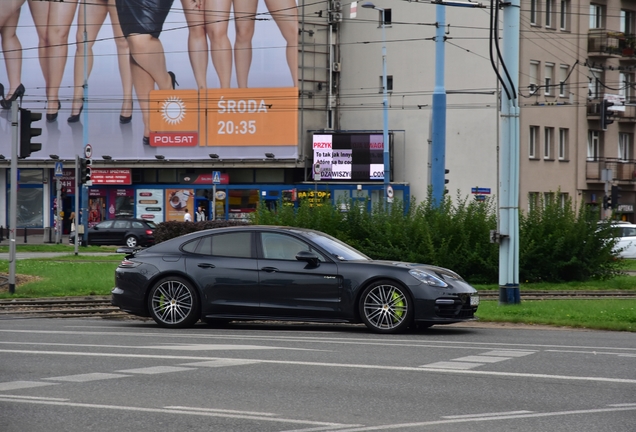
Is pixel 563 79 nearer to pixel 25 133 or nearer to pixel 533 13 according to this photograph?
pixel 533 13

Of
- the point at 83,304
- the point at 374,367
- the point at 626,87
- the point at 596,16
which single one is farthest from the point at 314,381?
the point at 626,87

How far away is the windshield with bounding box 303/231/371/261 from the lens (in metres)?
14.3

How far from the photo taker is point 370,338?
13.1 m

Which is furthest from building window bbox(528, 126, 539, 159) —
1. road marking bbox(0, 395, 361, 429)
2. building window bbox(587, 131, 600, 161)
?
road marking bbox(0, 395, 361, 429)

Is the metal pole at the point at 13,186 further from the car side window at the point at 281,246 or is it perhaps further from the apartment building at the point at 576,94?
the apartment building at the point at 576,94

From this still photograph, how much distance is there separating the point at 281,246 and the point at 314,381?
534 centimetres

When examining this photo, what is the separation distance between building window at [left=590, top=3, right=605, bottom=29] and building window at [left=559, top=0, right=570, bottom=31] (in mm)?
1789

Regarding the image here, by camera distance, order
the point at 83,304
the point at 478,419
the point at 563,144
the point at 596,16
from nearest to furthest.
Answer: the point at 478,419 → the point at 83,304 → the point at 563,144 → the point at 596,16

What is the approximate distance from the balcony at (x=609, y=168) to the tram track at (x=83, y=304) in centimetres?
3798

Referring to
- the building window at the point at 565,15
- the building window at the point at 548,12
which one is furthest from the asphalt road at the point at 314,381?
the building window at the point at 565,15

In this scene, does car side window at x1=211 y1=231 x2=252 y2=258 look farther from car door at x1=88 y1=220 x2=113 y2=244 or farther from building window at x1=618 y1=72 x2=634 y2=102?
building window at x1=618 y1=72 x2=634 y2=102

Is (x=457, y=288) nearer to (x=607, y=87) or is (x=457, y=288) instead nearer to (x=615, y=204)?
(x=615, y=204)

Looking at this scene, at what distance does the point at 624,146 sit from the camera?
63281 mm

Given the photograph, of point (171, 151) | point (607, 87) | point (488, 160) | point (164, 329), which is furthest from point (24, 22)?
point (164, 329)
